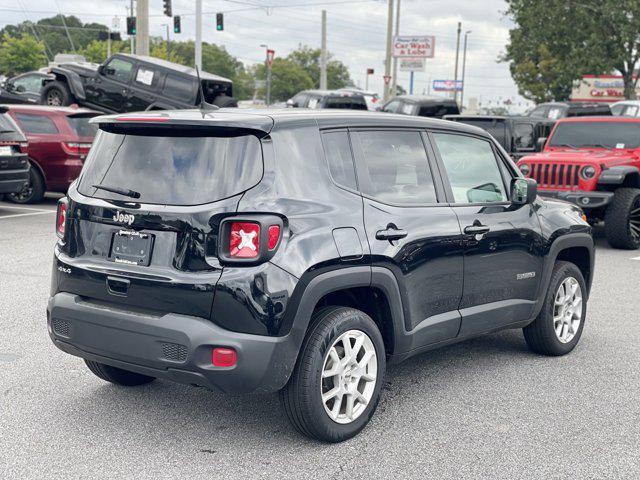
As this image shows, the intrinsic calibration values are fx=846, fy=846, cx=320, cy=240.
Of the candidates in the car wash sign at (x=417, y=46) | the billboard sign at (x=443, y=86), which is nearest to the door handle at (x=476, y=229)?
the car wash sign at (x=417, y=46)

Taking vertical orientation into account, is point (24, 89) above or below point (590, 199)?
above

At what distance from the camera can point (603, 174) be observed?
12.0 metres

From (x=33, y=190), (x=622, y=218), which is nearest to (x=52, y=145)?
(x=33, y=190)

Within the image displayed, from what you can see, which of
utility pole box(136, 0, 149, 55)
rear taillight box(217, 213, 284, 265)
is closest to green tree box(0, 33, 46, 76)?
utility pole box(136, 0, 149, 55)

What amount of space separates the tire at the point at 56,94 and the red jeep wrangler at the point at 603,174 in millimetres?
12841

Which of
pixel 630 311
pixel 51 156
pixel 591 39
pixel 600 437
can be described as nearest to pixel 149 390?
pixel 600 437

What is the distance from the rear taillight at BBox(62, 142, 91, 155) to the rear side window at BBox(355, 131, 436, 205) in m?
10.6

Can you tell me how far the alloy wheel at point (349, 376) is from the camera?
4387mm

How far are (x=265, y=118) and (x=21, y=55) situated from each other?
8393 centimetres

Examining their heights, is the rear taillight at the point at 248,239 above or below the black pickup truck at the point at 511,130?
above

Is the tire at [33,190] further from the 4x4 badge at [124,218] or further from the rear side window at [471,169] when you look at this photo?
the 4x4 badge at [124,218]

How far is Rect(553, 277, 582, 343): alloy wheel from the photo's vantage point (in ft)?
20.5

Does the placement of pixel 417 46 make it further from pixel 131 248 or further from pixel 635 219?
pixel 131 248

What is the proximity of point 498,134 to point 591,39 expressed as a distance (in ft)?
76.9
